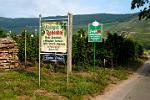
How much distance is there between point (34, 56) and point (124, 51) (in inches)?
417

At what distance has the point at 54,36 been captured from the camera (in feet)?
57.7

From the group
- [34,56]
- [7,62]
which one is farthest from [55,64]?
[7,62]

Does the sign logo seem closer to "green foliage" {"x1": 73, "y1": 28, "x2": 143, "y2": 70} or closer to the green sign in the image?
the green sign

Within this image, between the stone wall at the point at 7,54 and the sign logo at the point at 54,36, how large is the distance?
6.07m

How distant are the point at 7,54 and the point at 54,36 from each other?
658 centimetres

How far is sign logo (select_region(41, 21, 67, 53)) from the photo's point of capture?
17531 millimetres

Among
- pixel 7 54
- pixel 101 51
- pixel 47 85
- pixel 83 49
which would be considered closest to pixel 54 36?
pixel 47 85

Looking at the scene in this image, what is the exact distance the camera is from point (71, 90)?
17.0 m

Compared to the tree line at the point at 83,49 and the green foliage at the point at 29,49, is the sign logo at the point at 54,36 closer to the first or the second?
the tree line at the point at 83,49

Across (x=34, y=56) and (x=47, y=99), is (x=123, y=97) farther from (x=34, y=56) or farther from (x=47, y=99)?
(x=34, y=56)

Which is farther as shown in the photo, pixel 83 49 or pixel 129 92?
pixel 83 49

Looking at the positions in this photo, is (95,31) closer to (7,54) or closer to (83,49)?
(83,49)

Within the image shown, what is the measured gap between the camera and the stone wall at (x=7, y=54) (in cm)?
2323

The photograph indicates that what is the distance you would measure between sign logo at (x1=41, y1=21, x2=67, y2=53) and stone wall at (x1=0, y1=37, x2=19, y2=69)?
6.07 m
